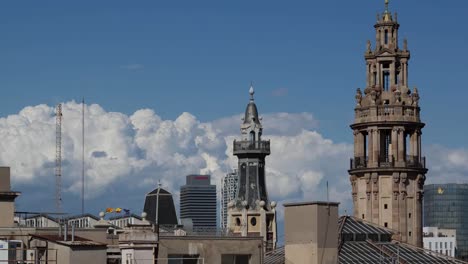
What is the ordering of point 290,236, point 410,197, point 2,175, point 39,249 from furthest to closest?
point 410,197
point 2,175
point 290,236
point 39,249

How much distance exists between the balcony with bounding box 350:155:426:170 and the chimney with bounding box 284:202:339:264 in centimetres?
7377

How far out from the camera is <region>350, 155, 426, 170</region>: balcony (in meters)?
157

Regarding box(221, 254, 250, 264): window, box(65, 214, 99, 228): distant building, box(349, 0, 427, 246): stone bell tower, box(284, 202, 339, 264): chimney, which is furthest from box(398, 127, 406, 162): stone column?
box(284, 202, 339, 264): chimney

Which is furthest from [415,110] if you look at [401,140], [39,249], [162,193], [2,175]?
[39,249]

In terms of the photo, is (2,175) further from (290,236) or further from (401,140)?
(401,140)

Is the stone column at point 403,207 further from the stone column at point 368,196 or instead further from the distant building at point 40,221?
the distant building at point 40,221

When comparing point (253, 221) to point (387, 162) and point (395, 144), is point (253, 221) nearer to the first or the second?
point (387, 162)

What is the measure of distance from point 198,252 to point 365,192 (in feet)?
247

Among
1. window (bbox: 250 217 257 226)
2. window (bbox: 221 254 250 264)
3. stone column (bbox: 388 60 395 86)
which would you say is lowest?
window (bbox: 221 254 250 264)

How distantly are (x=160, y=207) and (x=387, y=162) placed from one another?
5471 cm

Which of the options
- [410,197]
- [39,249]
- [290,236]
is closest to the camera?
[39,249]

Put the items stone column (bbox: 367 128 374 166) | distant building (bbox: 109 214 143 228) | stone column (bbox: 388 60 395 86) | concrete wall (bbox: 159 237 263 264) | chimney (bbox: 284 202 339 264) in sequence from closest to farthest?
chimney (bbox: 284 202 339 264)
concrete wall (bbox: 159 237 263 264)
distant building (bbox: 109 214 143 228)
stone column (bbox: 367 128 374 166)
stone column (bbox: 388 60 395 86)

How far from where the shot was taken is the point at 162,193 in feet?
326

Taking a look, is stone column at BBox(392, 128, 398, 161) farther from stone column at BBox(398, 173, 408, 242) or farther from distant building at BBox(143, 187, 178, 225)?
distant building at BBox(143, 187, 178, 225)
